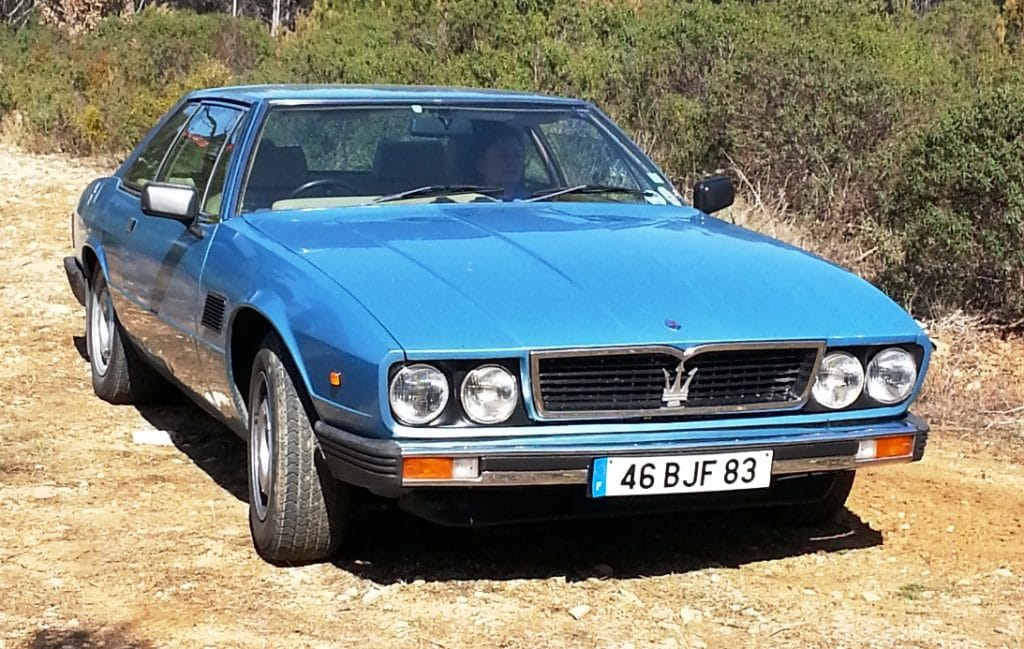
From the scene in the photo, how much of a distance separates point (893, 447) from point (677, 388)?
73cm

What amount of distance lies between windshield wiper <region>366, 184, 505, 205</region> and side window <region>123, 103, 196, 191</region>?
1330mm

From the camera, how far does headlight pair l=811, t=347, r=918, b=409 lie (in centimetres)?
404

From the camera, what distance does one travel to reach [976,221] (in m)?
8.07

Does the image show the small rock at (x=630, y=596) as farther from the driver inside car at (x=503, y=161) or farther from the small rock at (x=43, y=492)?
the small rock at (x=43, y=492)

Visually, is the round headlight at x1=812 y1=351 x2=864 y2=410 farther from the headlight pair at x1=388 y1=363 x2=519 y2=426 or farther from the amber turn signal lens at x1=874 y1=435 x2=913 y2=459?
the headlight pair at x1=388 y1=363 x2=519 y2=426

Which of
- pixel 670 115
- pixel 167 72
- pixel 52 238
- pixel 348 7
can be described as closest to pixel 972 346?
pixel 670 115

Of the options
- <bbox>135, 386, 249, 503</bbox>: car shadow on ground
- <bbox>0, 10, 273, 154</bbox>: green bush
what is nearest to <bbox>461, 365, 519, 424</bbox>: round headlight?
<bbox>135, 386, 249, 503</bbox>: car shadow on ground

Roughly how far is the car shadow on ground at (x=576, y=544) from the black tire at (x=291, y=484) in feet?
0.64

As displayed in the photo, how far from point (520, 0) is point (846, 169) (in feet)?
18.0

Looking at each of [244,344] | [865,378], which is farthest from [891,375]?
[244,344]

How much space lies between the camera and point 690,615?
13.0 ft

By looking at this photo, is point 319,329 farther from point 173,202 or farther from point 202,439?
point 202,439

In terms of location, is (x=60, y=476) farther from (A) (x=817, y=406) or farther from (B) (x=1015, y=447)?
(B) (x=1015, y=447)

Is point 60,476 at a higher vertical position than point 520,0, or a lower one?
lower
